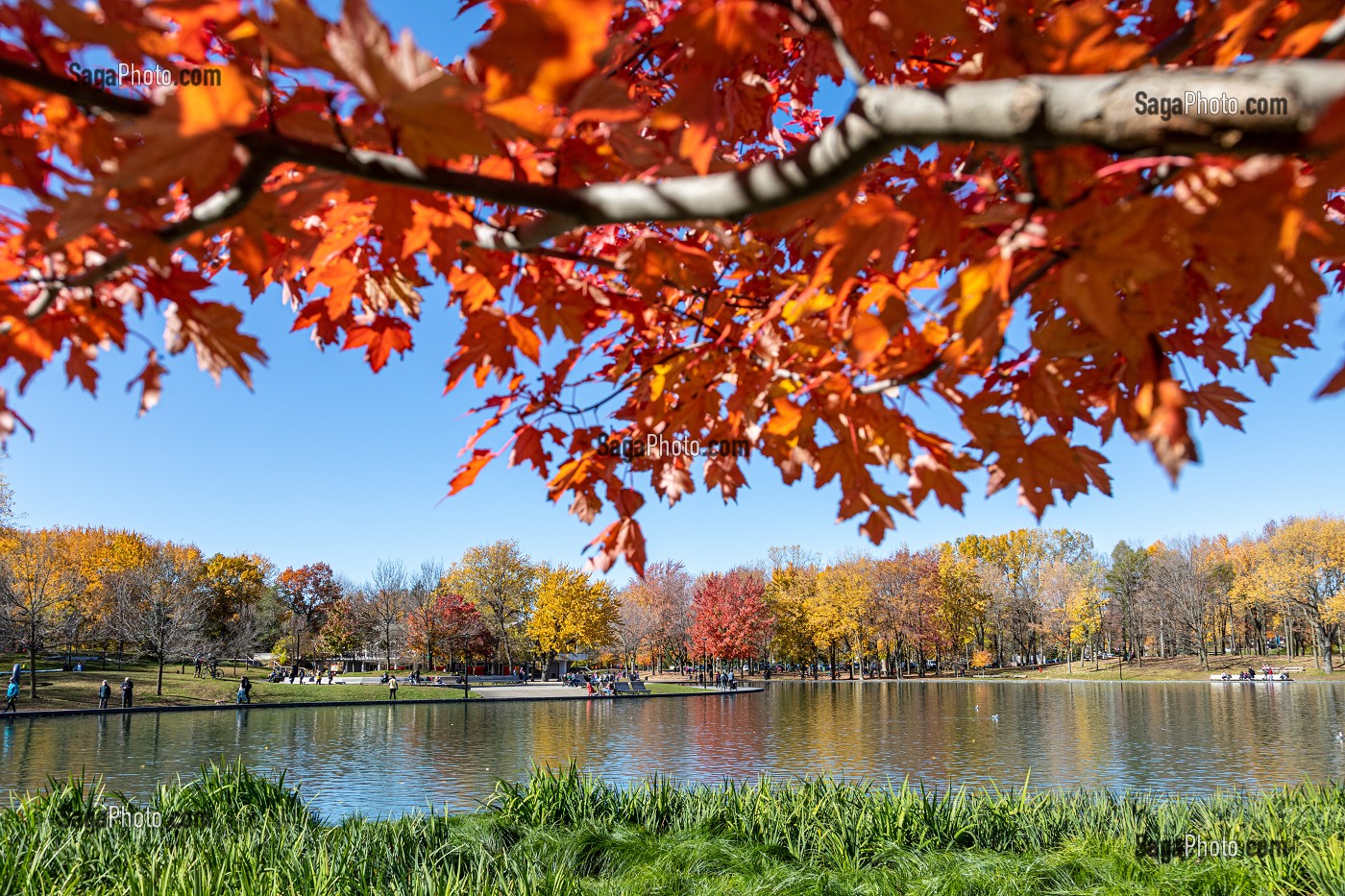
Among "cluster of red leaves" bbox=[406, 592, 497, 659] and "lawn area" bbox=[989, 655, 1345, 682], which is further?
"lawn area" bbox=[989, 655, 1345, 682]

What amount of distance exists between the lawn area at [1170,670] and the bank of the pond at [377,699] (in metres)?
31.4

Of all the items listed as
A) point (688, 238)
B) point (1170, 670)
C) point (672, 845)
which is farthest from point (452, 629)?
point (1170, 670)

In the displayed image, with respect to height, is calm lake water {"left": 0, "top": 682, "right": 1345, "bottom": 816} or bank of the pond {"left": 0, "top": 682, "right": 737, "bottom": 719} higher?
calm lake water {"left": 0, "top": 682, "right": 1345, "bottom": 816}

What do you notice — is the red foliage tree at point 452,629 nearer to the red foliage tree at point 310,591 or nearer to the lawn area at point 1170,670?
the red foliage tree at point 310,591

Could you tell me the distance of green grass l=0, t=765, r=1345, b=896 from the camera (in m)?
5.26

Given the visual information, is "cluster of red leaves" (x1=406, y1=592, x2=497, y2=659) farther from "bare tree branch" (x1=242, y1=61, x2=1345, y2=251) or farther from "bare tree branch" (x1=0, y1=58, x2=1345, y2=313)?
"bare tree branch" (x1=242, y1=61, x2=1345, y2=251)

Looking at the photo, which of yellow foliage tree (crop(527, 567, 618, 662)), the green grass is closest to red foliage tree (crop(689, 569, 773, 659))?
yellow foliage tree (crop(527, 567, 618, 662))

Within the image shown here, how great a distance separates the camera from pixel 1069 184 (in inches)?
56.8

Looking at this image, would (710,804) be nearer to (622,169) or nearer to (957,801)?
(957,801)

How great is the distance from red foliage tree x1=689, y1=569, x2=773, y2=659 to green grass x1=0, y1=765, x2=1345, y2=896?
45419 mm

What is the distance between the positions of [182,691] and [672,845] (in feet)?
118

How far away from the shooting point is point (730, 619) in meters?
53.6

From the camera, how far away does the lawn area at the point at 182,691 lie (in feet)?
96.2
